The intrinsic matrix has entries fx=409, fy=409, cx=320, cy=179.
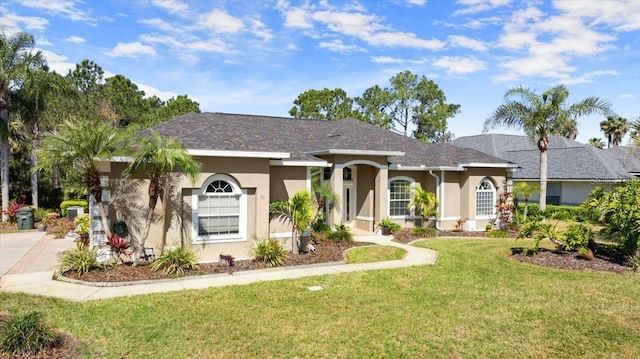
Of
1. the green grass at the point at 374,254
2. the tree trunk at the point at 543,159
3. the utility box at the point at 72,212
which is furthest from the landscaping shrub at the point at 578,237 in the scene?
the utility box at the point at 72,212

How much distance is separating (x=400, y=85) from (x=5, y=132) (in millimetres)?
39019

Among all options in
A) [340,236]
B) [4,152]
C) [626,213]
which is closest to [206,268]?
[340,236]

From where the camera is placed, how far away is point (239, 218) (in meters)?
14.1

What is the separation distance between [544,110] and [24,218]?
2882 centimetres

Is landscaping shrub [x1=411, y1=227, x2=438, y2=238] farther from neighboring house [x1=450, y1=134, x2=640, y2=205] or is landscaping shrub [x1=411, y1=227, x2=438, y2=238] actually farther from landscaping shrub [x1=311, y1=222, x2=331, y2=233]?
neighboring house [x1=450, y1=134, x2=640, y2=205]

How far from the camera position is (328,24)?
19.5m

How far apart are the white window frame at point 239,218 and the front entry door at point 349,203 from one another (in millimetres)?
8823

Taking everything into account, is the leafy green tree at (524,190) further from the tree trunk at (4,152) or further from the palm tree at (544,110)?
the tree trunk at (4,152)

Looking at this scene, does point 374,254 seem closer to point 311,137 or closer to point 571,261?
point 571,261

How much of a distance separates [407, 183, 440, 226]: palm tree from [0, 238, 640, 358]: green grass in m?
9.30

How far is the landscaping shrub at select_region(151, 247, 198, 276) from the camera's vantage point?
470 inches

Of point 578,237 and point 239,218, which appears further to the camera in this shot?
point 578,237

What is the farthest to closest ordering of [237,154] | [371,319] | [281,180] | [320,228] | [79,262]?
[320,228] → [281,180] → [237,154] → [79,262] → [371,319]

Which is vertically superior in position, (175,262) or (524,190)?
(524,190)
